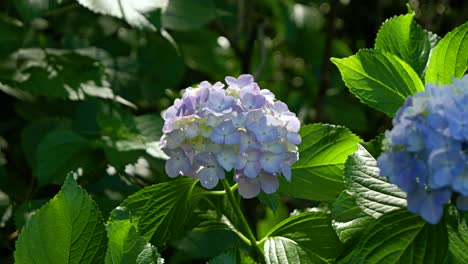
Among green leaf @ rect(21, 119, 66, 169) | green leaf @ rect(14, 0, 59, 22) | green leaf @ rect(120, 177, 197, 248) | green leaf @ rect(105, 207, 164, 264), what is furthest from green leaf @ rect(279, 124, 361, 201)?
green leaf @ rect(21, 119, 66, 169)

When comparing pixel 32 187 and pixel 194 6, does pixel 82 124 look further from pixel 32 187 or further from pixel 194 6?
pixel 194 6

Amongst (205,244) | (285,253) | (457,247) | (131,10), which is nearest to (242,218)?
(285,253)

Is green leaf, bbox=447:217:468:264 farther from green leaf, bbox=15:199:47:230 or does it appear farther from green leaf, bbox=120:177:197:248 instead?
green leaf, bbox=15:199:47:230

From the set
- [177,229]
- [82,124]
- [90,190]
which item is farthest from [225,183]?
[82,124]

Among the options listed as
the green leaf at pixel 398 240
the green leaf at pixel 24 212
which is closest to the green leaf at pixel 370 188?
the green leaf at pixel 398 240

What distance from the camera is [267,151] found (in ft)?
3.51

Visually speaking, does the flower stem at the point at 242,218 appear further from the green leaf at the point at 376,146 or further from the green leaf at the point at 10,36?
the green leaf at the point at 10,36

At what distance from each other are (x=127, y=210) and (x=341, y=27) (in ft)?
5.86

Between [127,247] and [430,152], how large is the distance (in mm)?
370

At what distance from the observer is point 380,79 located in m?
1.10

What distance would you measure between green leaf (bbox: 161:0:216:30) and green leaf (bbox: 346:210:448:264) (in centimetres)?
110

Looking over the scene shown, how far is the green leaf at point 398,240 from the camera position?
95cm

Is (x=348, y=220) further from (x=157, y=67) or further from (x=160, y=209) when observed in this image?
(x=157, y=67)

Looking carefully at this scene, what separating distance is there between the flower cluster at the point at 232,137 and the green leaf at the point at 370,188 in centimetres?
9
